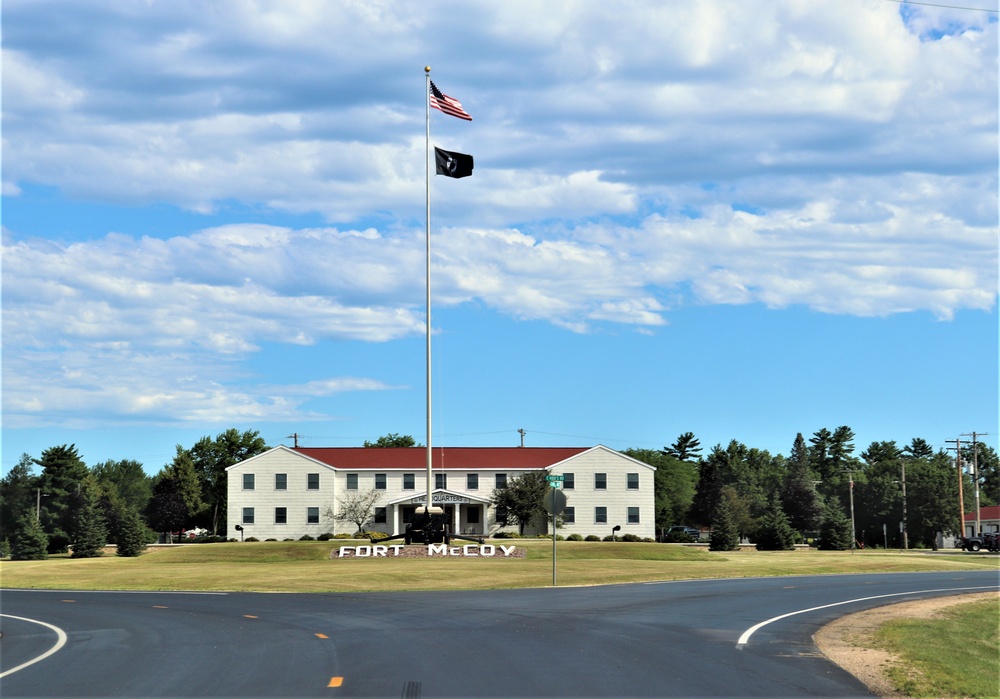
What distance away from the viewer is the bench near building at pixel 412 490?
8025cm

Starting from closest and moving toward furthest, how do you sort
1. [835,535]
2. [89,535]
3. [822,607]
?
[822,607] < [89,535] < [835,535]

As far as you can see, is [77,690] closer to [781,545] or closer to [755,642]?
[755,642]

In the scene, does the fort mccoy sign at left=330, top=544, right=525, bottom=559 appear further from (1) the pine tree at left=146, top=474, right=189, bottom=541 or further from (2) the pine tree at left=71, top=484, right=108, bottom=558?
(1) the pine tree at left=146, top=474, right=189, bottom=541

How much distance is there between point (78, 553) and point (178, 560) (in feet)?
38.3

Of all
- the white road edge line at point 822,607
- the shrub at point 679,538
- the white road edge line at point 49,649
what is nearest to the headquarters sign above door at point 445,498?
the shrub at point 679,538

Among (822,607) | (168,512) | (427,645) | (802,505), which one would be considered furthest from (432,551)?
(802,505)

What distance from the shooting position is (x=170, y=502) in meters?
106

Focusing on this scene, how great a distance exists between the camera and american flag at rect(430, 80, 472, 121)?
1790 inches

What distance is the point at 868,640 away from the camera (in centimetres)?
2003

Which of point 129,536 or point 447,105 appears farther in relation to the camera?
point 129,536

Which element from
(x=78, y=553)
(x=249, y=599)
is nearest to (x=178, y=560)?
(x=78, y=553)

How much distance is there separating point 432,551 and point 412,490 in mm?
30446

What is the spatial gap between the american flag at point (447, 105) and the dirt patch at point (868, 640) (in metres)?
27.6

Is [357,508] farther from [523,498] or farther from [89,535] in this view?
[89,535]
